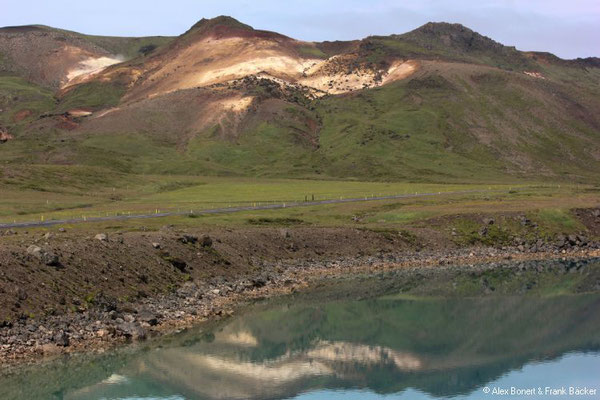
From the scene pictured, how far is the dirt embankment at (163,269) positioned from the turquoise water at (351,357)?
3.83 metres

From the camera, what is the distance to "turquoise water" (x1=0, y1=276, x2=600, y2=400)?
54.7 m

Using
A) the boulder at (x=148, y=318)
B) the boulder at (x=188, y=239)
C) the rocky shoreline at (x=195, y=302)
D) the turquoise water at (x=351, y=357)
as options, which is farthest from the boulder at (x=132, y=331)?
the boulder at (x=188, y=239)

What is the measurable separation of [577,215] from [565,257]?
19.6m

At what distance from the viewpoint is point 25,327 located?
194ft

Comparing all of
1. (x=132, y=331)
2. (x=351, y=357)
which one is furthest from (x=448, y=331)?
(x=132, y=331)

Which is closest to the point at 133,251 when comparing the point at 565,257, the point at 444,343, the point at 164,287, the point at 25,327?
the point at 164,287

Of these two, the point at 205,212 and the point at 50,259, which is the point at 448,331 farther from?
the point at 205,212

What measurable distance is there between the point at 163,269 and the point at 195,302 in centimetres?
697

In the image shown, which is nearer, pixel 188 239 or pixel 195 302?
pixel 195 302

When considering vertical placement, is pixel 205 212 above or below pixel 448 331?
above

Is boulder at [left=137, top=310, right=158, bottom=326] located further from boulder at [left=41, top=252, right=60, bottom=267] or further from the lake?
boulder at [left=41, top=252, right=60, bottom=267]

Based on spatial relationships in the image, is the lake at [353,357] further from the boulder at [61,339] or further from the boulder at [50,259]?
the boulder at [50,259]

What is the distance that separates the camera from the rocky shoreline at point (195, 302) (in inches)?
2290

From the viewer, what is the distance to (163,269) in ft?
266
